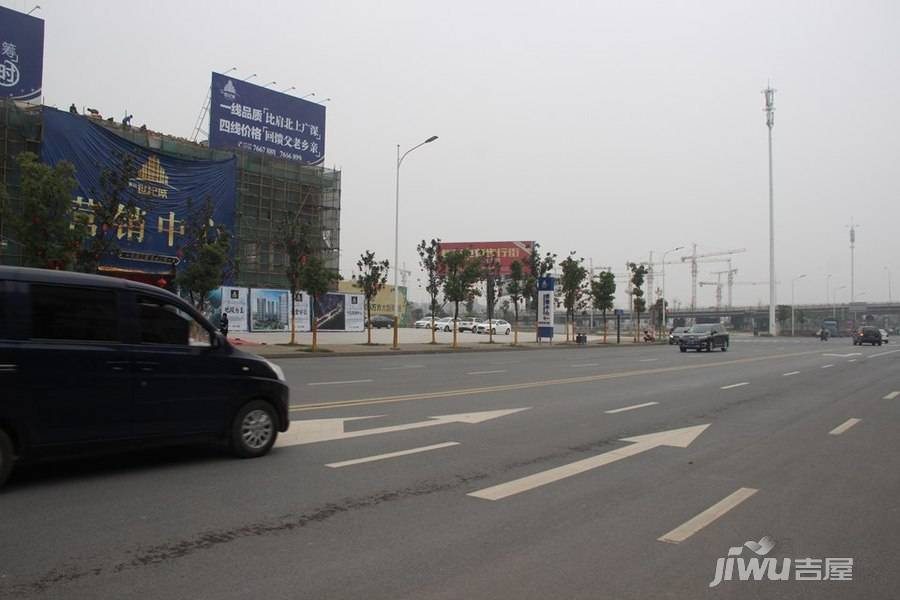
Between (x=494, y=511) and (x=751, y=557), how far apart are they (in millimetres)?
1975

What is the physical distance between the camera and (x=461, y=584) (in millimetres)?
4133

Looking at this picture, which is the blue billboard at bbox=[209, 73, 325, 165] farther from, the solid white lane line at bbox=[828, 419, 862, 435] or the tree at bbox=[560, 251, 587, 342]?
Answer: the solid white lane line at bbox=[828, 419, 862, 435]

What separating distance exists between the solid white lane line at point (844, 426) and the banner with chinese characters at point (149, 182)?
96.6 ft

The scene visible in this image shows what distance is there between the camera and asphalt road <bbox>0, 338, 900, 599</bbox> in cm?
419

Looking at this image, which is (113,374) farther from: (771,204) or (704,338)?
(771,204)

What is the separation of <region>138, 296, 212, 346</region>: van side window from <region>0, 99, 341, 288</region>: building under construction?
36221 mm

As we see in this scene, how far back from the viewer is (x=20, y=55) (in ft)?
126

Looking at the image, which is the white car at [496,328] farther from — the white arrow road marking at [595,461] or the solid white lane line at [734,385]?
the white arrow road marking at [595,461]

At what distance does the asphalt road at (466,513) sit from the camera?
4.19m

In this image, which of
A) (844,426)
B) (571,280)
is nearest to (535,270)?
(571,280)

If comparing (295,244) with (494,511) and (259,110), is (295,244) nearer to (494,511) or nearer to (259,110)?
(259,110)

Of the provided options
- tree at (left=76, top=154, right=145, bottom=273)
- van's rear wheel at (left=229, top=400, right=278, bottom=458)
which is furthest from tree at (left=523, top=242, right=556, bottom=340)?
van's rear wheel at (left=229, top=400, right=278, bottom=458)

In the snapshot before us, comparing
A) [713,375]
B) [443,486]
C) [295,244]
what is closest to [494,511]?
[443,486]

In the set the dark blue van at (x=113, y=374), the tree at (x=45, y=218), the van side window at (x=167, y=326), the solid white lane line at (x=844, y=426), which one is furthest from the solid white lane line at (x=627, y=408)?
the tree at (x=45, y=218)
